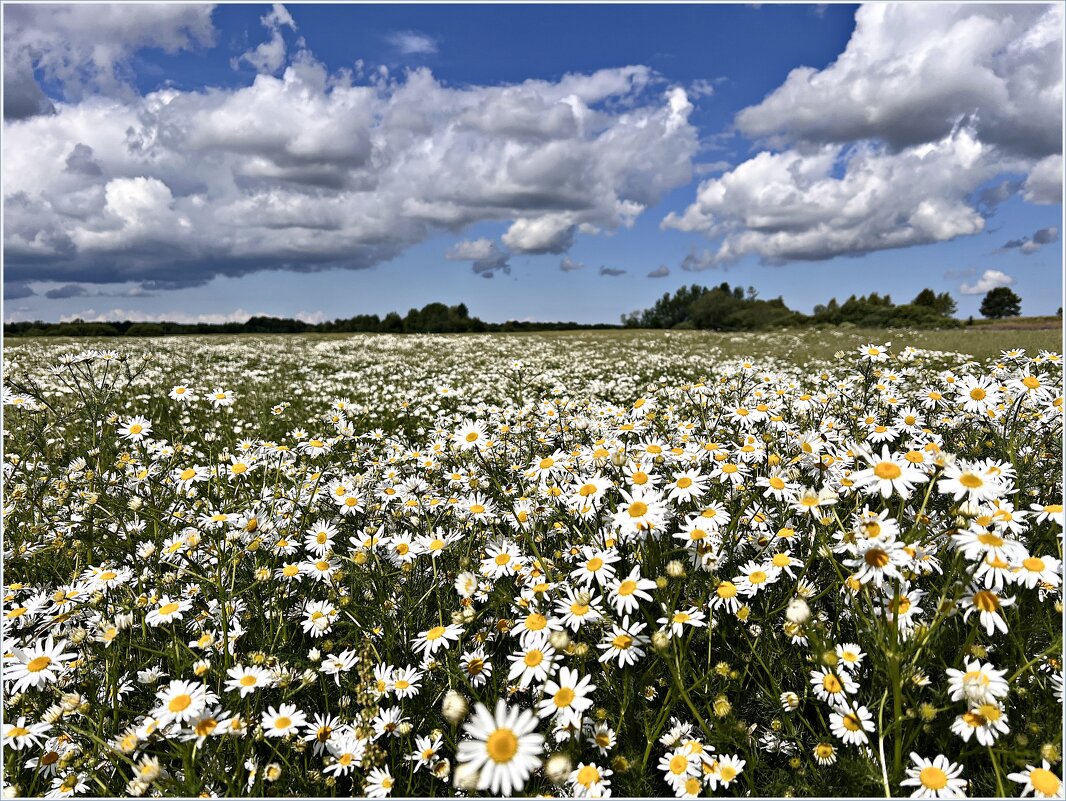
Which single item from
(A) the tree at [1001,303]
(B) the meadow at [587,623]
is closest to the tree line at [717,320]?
(A) the tree at [1001,303]

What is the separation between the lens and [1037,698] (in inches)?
90.2

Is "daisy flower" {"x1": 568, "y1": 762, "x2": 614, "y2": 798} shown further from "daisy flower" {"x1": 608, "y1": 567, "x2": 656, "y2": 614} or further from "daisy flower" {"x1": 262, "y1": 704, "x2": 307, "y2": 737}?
"daisy flower" {"x1": 262, "y1": 704, "x2": 307, "y2": 737}

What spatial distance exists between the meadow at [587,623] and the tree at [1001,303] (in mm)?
117703

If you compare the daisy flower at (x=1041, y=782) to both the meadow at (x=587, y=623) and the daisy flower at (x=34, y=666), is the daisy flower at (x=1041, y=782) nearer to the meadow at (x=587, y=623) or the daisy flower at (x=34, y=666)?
the meadow at (x=587, y=623)

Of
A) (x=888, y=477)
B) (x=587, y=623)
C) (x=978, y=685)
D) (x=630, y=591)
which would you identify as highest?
(x=888, y=477)

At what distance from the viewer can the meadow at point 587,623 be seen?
2059mm

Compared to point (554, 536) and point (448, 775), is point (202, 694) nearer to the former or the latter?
point (448, 775)

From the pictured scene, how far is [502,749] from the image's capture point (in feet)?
5.00

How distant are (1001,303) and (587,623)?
122539 millimetres

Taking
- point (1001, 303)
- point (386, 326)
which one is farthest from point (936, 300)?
point (386, 326)

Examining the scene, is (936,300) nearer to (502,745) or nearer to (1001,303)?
(1001,303)

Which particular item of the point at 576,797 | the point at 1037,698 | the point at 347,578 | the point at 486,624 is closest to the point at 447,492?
the point at 347,578

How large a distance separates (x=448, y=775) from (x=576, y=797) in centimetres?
→ 62

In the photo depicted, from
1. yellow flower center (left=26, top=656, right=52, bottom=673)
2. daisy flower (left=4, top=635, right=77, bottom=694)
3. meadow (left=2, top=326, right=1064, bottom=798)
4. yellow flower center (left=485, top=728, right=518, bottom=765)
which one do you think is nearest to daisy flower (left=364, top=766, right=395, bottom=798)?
meadow (left=2, top=326, right=1064, bottom=798)
